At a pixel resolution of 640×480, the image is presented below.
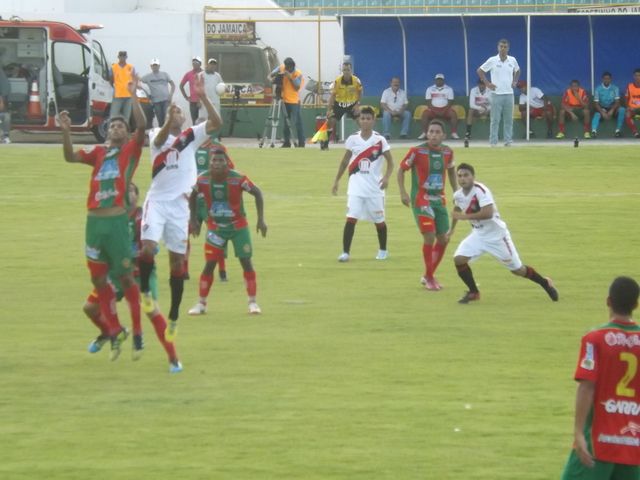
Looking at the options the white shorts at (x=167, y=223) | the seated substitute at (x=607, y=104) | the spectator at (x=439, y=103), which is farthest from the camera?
the spectator at (x=439, y=103)

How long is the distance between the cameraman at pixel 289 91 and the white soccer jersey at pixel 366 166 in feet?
50.3

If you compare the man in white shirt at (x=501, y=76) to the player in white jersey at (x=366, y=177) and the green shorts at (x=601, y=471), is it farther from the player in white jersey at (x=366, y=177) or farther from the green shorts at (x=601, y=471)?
the green shorts at (x=601, y=471)

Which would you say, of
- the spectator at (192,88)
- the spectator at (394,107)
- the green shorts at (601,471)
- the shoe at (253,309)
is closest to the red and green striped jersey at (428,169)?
the shoe at (253,309)

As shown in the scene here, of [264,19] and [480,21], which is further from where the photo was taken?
[264,19]

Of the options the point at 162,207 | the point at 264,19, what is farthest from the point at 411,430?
the point at 264,19

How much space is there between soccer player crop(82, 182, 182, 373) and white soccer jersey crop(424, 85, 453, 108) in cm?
2366

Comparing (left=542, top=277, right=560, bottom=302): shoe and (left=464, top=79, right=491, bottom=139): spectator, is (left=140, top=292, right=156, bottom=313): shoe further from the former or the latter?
(left=464, top=79, right=491, bottom=139): spectator

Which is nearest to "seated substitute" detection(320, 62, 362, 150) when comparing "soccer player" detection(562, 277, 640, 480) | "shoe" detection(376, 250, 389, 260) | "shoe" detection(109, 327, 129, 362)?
"shoe" detection(376, 250, 389, 260)

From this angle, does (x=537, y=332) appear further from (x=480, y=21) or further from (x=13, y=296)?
(x=480, y=21)

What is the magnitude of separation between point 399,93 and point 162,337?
2553 centimetres

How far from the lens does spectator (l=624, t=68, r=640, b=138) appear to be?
113 feet

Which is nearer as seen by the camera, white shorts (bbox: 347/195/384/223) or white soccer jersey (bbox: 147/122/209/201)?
white soccer jersey (bbox: 147/122/209/201)

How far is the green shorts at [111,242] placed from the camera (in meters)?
11.0

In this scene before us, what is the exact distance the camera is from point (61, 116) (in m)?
11.1
